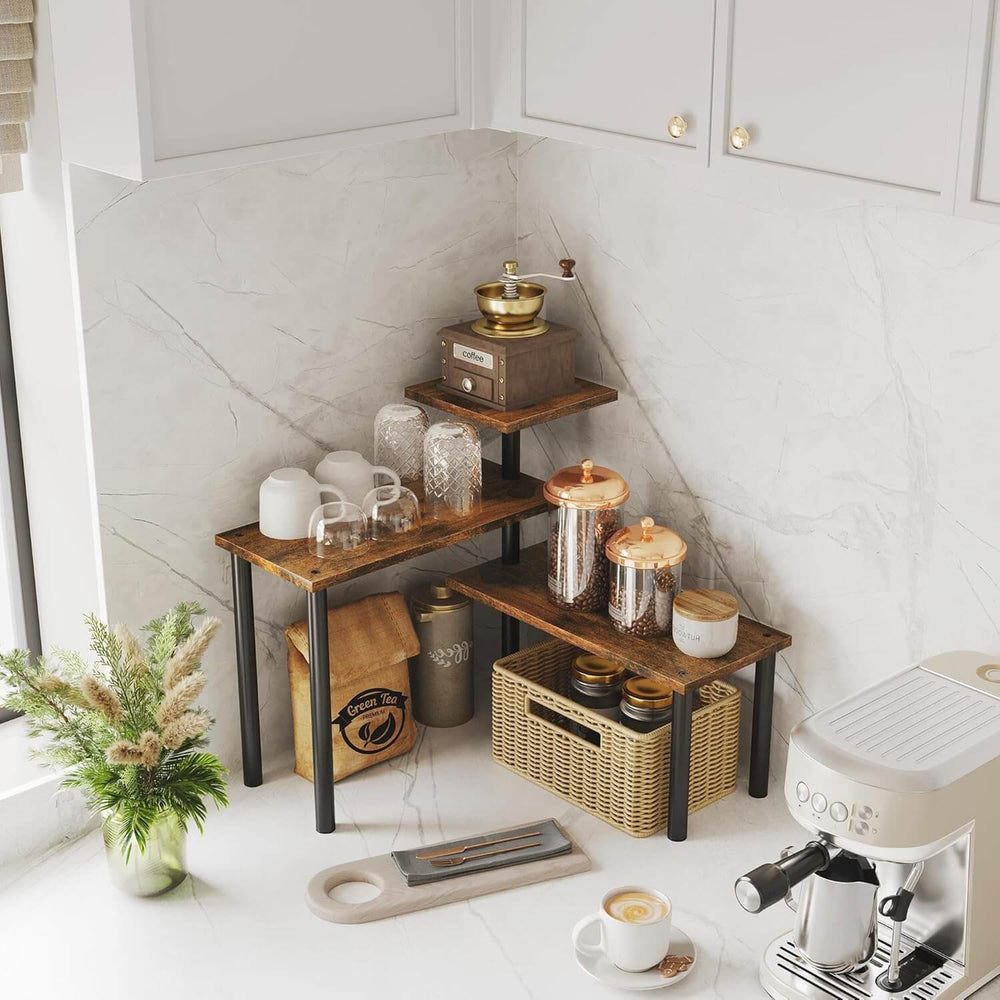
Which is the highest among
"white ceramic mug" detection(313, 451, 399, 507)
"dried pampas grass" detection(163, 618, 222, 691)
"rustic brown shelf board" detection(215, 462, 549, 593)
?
"white ceramic mug" detection(313, 451, 399, 507)

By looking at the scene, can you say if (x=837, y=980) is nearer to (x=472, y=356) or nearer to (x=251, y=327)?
(x=472, y=356)

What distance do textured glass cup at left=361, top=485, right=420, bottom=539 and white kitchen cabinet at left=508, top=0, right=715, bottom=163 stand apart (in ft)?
2.00

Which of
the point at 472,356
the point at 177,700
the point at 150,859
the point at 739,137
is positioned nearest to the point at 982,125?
the point at 739,137

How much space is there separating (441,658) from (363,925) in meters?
0.61

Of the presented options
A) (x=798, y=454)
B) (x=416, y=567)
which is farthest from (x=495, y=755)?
(x=798, y=454)

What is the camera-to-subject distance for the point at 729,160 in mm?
1756

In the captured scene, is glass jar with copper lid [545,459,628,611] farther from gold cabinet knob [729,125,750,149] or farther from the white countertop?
gold cabinet knob [729,125,750,149]

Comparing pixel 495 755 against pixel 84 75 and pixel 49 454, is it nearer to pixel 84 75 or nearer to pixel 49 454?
pixel 49 454

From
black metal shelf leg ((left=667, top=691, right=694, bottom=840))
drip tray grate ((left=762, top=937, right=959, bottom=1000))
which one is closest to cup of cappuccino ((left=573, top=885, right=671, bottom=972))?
drip tray grate ((left=762, top=937, right=959, bottom=1000))

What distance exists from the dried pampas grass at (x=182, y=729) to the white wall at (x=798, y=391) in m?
0.91

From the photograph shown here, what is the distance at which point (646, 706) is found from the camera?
2285 mm

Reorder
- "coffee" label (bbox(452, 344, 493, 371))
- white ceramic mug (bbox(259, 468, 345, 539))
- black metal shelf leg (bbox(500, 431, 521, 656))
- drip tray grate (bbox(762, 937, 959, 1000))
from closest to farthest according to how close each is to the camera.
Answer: drip tray grate (bbox(762, 937, 959, 1000)), white ceramic mug (bbox(259, 468, 345, 539)), "coffee" label (bbox(452, 344, 493, 371)), black metal shelf leg (bbox(500, 431, 521, 656))

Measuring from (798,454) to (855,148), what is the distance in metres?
0.66

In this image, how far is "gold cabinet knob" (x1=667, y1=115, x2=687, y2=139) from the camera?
1.79 m
